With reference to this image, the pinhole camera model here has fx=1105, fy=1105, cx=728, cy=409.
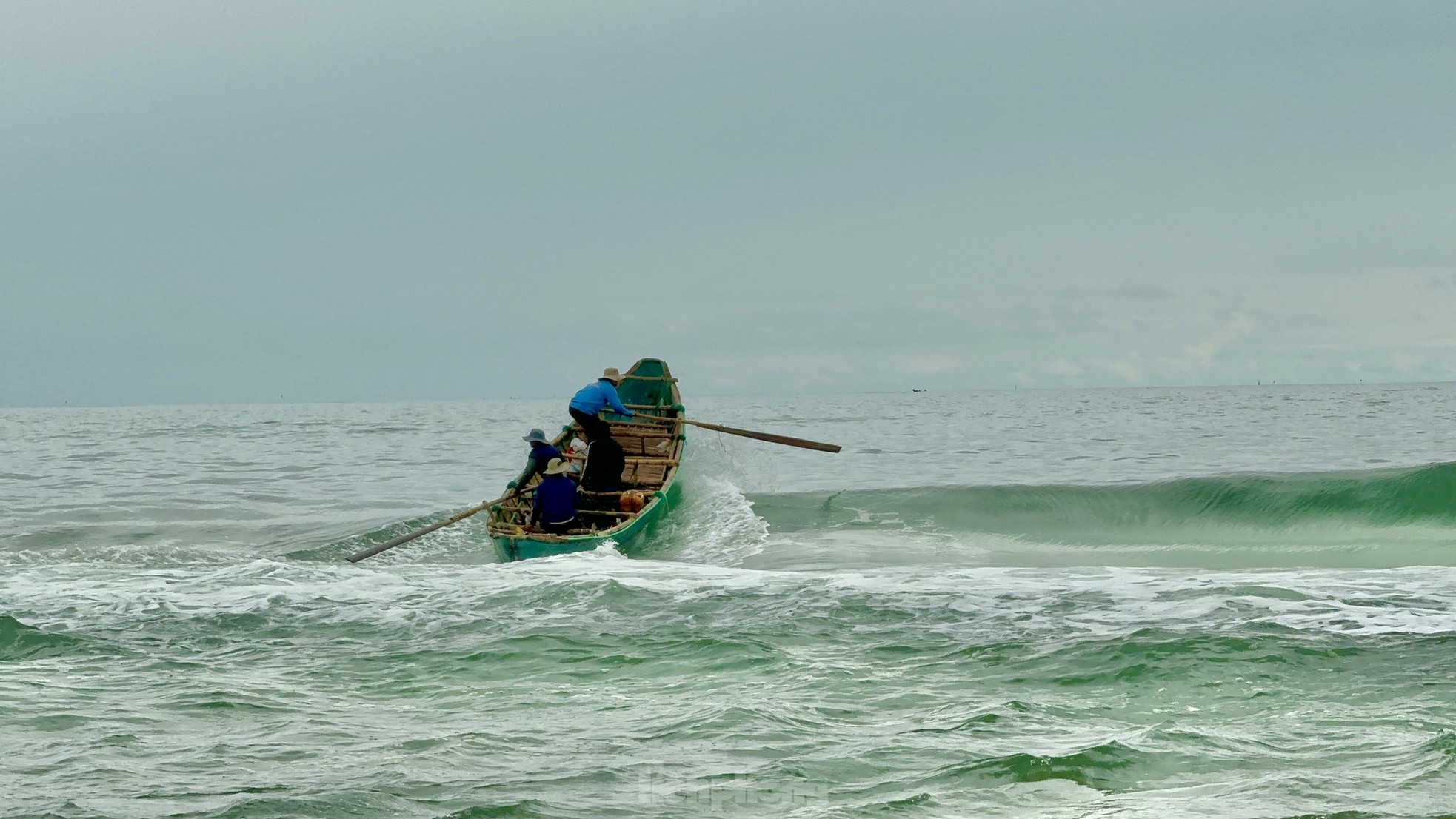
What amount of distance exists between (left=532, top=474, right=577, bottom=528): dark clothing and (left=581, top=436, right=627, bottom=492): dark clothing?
1.50 meters

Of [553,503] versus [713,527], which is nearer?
[553,503]

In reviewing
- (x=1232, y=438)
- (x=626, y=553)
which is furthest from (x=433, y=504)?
(x=1232, y=438)

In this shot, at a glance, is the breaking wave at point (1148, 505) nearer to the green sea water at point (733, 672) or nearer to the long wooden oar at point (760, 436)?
the green sea water at point (733, 672)

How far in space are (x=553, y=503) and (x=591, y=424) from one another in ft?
5.84

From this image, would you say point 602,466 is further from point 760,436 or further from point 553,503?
point 760,436

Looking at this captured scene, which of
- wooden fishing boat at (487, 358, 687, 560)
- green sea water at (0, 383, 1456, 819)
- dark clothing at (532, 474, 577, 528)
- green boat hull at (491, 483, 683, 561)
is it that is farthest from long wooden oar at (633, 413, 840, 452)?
dark clothing at (532, 474, 577, 528)

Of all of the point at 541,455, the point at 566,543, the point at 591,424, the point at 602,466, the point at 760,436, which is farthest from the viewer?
the point at 760,436

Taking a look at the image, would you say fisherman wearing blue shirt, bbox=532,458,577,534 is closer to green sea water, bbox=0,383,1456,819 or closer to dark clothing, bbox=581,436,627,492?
green sea water, bbox=0,383,1456,819

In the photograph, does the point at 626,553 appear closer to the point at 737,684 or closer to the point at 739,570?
the point at 739,570

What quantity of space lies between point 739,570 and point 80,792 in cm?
841

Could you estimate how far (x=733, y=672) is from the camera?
8.16 metres

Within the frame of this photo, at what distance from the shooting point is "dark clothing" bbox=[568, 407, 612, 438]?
49.5ft

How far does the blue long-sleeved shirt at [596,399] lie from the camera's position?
15023mm

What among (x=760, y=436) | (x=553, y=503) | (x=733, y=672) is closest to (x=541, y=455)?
(x=553, y=503)
